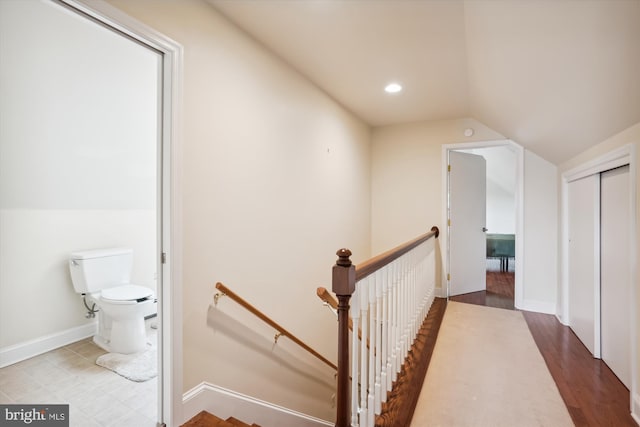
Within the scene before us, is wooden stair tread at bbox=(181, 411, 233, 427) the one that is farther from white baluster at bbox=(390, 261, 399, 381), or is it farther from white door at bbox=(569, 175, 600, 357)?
white door at bbox=(569, 175, 600, 357)

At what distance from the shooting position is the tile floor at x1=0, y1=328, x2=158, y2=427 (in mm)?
1878

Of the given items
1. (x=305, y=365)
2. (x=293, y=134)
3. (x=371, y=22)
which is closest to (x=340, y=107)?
(x=293, y=134)

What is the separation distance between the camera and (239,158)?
6.77ft

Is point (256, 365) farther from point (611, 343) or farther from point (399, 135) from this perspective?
point (399, 135)

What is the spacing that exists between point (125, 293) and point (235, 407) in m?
1.66

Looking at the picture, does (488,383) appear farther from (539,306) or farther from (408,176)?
(408,176)

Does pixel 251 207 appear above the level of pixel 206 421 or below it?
above

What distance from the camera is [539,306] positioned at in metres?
3.61

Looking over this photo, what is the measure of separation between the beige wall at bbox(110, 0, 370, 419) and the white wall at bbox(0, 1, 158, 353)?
625 mm

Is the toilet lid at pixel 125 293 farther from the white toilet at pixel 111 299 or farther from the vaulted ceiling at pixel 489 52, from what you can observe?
the vaulted ceiling at pixel 489 52

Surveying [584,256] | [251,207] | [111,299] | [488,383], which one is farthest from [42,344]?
[584,256]

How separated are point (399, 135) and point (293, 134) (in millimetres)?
2291

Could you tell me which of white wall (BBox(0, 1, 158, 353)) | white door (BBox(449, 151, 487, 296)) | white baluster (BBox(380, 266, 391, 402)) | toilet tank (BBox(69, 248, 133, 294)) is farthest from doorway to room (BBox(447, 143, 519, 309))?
toilet tank (BBox(69, 248, 133, 294))

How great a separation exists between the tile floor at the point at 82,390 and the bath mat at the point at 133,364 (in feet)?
0.15
